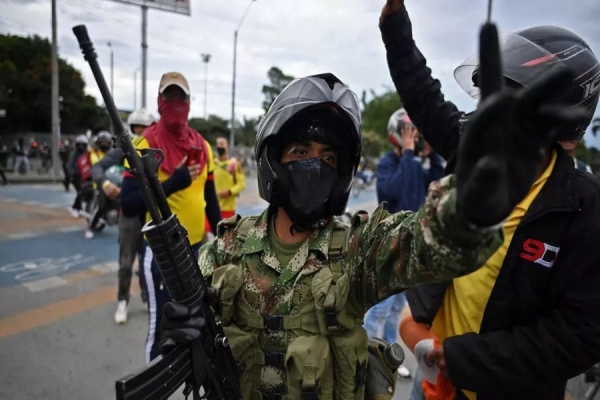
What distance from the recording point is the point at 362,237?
1221 millimetres

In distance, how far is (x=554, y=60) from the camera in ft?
4.07

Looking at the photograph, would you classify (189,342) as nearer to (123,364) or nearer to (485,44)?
(485,44)

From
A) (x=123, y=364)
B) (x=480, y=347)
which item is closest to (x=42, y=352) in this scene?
(x=123, y=364)

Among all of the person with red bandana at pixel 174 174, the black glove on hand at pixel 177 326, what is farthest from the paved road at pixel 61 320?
the black glove on hand at pixel 177 326

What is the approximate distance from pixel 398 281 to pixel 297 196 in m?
0.41

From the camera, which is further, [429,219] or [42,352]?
[42,352]

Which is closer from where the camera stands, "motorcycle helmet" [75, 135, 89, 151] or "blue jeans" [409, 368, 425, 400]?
"blue jeans" [409, 368, 425, 400]

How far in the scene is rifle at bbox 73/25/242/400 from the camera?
1.24m

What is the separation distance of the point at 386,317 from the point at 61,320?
2789mm

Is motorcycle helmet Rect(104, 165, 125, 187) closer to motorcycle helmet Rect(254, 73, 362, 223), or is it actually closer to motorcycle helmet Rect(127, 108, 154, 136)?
motorcycle helmet Rect(127, 108, 154, 136)

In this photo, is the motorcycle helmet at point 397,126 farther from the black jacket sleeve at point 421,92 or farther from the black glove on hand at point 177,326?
the black glove on hand at point 177,326

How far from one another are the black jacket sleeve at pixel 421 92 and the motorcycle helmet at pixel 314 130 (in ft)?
1.00

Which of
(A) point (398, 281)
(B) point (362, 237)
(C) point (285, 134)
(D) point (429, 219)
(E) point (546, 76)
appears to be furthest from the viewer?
(C) point (285, 134)

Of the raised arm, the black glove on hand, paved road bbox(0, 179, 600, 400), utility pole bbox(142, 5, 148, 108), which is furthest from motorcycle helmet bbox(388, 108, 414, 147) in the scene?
utility pole bbox(142, 5, 148, 108)
